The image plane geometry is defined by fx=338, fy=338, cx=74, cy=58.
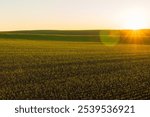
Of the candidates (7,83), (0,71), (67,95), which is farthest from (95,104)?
(0,71)

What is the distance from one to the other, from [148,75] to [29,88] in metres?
9.10

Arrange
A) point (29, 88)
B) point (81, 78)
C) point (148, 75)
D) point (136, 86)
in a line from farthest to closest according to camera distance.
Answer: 1. point (148, 75)
2. point (81, 78)
3. point (136, 86)
4. point (29, 88)

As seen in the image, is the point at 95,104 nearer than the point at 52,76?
Yes

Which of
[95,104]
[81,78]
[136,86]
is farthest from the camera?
[81,78]

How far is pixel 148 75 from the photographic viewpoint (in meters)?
22.2

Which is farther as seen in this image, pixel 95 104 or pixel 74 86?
pixel 74 86

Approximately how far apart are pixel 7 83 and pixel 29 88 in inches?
83.9

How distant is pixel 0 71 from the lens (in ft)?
75.3

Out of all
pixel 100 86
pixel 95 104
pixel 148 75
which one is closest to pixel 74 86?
pixel 100 86

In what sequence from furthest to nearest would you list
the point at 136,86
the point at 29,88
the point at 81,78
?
1. the point at 81,78
2. the point at 136,86
3. the point at 29,88

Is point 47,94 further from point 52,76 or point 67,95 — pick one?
point 52,76

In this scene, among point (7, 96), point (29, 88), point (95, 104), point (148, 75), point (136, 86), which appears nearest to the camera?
point (95, 104)

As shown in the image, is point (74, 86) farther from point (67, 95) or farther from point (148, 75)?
point (148, 75)

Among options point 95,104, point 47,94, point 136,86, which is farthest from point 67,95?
point 136,86
